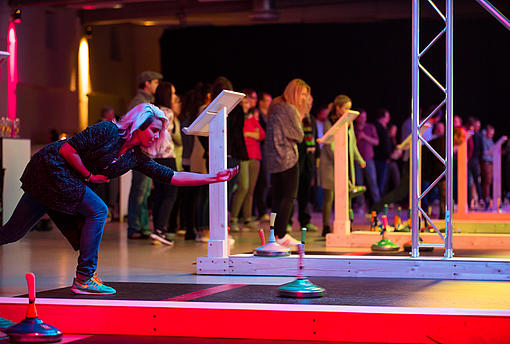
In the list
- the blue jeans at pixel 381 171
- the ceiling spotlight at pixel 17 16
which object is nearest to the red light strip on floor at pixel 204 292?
the ceiling spotlight at pixel 17 16

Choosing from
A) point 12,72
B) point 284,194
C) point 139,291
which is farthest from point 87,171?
point 12,72

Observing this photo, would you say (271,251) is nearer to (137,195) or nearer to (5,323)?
(5,323)

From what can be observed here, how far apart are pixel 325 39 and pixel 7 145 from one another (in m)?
10.8

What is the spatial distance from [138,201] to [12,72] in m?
5.66

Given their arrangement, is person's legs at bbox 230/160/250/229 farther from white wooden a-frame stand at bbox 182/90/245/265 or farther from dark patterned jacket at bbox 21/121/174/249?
dark patterned jacket at bbox 21/121/174/249

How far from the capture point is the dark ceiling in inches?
642

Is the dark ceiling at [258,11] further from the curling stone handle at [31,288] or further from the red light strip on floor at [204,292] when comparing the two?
the curling stone handle at [31,288]

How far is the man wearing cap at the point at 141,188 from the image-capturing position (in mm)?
8906

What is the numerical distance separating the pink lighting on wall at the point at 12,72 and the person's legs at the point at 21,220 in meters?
8.66

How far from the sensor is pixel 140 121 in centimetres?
494

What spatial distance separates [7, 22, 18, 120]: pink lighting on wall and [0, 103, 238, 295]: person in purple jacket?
866 cm

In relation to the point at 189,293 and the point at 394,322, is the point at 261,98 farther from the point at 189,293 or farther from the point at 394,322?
the point at 394,322

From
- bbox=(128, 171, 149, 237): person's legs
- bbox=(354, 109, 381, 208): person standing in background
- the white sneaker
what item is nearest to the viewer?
the white sneaker

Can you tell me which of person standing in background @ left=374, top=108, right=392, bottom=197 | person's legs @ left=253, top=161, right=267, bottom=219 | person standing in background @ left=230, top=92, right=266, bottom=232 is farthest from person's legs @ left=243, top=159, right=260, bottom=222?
person standing in background @ left=374, top=108, right=392, bottom=197
